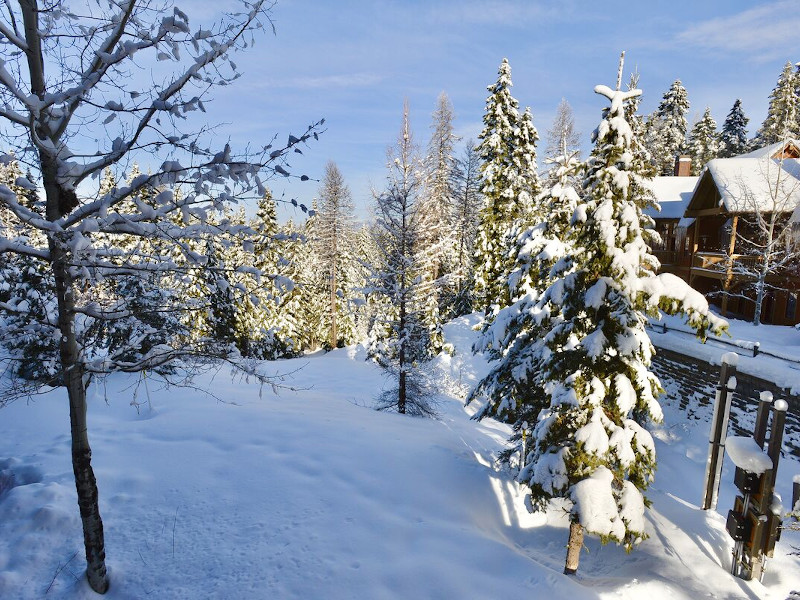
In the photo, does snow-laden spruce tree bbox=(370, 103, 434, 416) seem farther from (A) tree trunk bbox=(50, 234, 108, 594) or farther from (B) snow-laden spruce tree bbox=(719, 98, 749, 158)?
(B) snow-laden spruce tree bbox=(719, 98, 749, 158)

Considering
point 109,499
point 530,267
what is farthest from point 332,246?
point 109,499

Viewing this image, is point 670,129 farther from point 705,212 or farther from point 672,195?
point 705,212

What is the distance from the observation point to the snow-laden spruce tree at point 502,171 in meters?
27.6

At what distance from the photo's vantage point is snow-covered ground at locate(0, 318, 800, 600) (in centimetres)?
499

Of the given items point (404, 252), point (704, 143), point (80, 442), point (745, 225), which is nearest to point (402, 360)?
point (404, 252)

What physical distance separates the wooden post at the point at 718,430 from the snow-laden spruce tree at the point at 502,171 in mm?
16914

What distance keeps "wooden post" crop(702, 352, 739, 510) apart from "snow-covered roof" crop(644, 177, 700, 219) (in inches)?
867

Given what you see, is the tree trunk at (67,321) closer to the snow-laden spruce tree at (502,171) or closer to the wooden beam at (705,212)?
the snow-laden spruce tree at (502,171)

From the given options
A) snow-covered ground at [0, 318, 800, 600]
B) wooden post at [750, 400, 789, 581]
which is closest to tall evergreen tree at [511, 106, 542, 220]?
snow-covered ground at [0, 318, 800, 600]

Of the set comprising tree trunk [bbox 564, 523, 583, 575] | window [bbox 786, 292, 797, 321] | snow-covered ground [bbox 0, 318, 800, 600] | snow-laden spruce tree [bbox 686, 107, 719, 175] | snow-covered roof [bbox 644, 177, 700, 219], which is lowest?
tree trunk [bbox 564, 523, 583, 575]

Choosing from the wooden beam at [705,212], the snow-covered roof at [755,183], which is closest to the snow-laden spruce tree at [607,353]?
the snow-covered roof at [755,183]

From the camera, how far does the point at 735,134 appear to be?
52.9m

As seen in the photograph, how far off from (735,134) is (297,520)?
6628cm

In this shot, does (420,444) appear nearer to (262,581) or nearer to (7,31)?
(262,581)
